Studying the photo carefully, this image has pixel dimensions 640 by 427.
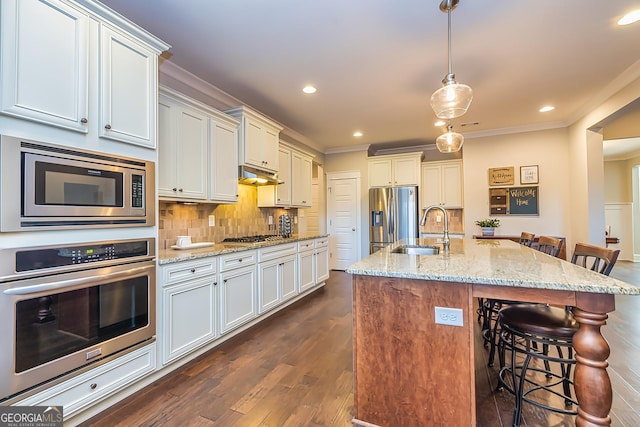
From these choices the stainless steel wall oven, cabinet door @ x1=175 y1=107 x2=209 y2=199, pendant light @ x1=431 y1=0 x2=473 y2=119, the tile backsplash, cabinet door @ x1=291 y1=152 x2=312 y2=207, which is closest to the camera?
the stainless steel wall oven

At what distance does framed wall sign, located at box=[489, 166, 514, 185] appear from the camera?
4969mm

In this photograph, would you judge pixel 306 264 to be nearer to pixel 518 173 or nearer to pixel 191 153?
pixel 191 153

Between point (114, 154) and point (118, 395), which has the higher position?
point (114, 154)

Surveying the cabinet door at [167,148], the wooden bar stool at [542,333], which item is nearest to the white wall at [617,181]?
the wooden bar stool at [542,333]

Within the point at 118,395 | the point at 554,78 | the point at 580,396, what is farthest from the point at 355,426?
the point at 554,78

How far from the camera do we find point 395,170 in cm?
570

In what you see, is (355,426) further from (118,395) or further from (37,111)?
(37,111)

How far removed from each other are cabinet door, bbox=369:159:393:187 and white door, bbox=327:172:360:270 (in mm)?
300

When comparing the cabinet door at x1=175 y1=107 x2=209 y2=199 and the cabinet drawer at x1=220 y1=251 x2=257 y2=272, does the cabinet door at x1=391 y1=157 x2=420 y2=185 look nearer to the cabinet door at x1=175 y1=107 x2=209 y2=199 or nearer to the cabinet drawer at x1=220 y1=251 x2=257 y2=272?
the cabinet drawer at x1=220 y1=251 x2=257 y2=272

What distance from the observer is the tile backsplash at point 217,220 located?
271cm

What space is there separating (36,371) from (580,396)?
240 centimetres

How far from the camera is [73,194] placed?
5.04 feet

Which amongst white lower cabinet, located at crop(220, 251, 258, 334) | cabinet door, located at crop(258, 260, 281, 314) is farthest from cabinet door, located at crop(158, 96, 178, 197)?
cabinet door, located at crop(258, 260, 281, 314)

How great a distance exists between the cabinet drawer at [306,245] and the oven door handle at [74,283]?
2116 mm
